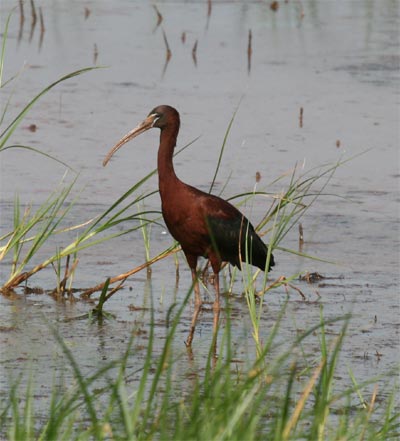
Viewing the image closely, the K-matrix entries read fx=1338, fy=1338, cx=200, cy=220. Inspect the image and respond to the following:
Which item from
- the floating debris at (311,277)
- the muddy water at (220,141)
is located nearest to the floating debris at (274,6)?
the muddy water at (220,141)

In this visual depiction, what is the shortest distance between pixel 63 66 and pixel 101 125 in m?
1.88

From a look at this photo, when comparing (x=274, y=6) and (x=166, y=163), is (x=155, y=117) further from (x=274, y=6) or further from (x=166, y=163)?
(x=274, y=6)

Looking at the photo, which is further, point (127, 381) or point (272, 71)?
point (272, 71)

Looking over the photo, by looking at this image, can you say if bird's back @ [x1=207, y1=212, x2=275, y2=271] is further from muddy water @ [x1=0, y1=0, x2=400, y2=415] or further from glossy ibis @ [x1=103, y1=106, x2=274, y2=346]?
muddy water @ [x1=0, y1=0, x2=400, y2=415]

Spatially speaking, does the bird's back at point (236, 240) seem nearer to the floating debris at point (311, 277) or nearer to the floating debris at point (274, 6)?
the floating debris at point (311, 277)

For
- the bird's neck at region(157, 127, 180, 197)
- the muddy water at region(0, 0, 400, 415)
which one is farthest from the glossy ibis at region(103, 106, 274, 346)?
the muddy water at region(0, 0, 400, 415)

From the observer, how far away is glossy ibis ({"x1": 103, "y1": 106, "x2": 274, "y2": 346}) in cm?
590

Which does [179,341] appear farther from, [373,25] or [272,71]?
[373,25]

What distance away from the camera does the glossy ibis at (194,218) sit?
590 centimetres

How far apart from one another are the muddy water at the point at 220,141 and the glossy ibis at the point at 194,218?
258 millimetres

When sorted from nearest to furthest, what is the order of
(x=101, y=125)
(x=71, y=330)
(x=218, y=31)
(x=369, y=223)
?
1. (x=71, y=330)
2. (x=369, y=223)
3. (x=101, y=125)
4. (x=218, y=31)

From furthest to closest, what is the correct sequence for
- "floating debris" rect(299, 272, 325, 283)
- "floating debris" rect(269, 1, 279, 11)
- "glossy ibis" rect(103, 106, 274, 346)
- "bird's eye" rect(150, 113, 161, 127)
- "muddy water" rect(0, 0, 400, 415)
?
"floating debris" rect(269, 1, 279, 11), "floating debris" rect(299, 272, 325, 283), "bird's eye" rect(150, 113, 161, 127), "muddy water" rect(0, 0, 400, 415), "glossy ibis" rect(103, 106, 274, 346)

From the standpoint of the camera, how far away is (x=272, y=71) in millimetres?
12039

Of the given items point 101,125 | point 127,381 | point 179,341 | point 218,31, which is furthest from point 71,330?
point 218,31
